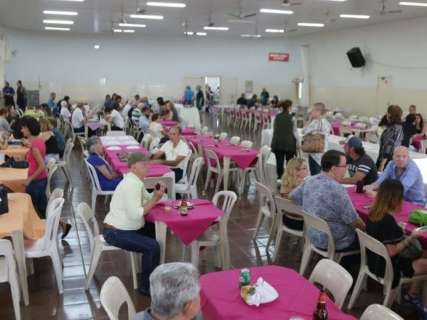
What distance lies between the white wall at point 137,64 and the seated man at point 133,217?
58.2ft

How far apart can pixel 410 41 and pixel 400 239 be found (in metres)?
13.0

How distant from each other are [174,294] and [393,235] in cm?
223

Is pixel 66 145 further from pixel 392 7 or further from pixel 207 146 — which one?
pixel 392 7

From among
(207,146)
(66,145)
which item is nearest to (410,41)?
(207,146)

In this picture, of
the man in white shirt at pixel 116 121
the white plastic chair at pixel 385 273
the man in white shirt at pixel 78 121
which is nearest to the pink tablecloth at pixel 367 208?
the white plastic chair at pixel 385 273

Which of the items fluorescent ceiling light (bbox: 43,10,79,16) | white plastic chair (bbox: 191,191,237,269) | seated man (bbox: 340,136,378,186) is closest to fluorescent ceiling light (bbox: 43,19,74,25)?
fluorescent ceiling light (bbox: 43,10,79,16)

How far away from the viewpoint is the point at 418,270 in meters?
3.64

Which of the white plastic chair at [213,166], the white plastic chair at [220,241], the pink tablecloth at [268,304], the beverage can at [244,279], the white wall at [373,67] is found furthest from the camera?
the white wall at [373,67]

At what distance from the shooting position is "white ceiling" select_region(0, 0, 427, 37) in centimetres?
1195

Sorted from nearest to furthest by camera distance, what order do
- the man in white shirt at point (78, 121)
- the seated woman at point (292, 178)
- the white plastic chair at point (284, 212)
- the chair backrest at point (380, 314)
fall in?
the chair backrest at point (380, 314)
the white plastic chair at point (284, 212)
the seated woman at point (292, 178)
the man in white shirt at point (78, 121)

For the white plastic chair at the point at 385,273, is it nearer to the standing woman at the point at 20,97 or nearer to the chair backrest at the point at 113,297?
the chair backrest at the point at 113,297

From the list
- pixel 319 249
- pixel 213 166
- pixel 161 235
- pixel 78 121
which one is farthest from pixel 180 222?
pixel 78 121

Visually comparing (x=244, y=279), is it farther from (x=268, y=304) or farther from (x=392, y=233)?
(x=392, y=233)

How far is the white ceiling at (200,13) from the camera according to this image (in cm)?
1195
